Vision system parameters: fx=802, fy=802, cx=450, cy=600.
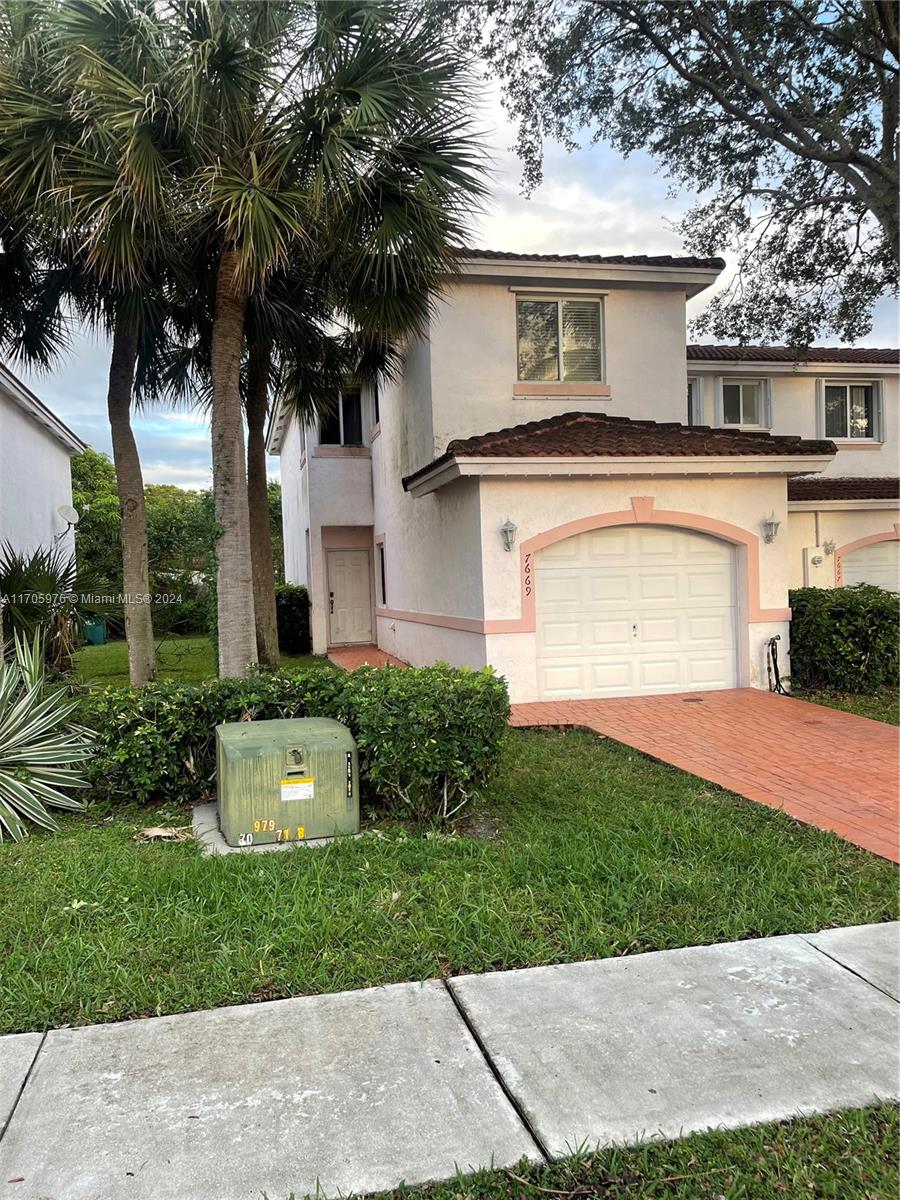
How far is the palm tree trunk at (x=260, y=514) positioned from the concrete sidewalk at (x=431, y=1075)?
9.54 metres

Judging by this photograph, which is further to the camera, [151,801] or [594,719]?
[594,719]

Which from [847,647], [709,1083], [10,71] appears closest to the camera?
[709,1083]

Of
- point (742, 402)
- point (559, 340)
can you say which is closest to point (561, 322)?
point (559, 340)

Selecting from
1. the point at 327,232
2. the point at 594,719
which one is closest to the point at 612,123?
the point at 327,232

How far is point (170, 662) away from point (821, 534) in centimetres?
1371

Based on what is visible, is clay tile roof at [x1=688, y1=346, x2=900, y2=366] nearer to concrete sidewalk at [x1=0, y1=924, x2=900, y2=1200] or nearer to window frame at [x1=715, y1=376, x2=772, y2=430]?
window frame at [x1=715, y1=376, x2=772, y2=430]

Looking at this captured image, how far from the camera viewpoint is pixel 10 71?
7.93m

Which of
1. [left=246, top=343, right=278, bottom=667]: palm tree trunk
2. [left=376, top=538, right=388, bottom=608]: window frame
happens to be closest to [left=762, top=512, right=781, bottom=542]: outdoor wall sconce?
[left=246, top=343, right=278, bottom=667]: palm tree trunk

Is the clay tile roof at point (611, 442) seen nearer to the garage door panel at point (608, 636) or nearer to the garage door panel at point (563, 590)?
the garage door panel at point (563, 590)

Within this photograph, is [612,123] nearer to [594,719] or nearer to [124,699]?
[594,719]

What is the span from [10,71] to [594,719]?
939cm

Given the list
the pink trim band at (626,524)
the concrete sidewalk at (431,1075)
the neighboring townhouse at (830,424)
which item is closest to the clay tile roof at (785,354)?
the neighboring townhouse at (830,424)

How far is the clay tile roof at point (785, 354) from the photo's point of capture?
16969 mm

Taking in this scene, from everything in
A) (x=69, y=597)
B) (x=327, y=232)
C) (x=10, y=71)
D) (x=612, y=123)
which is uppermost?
(x=612, y=123)
